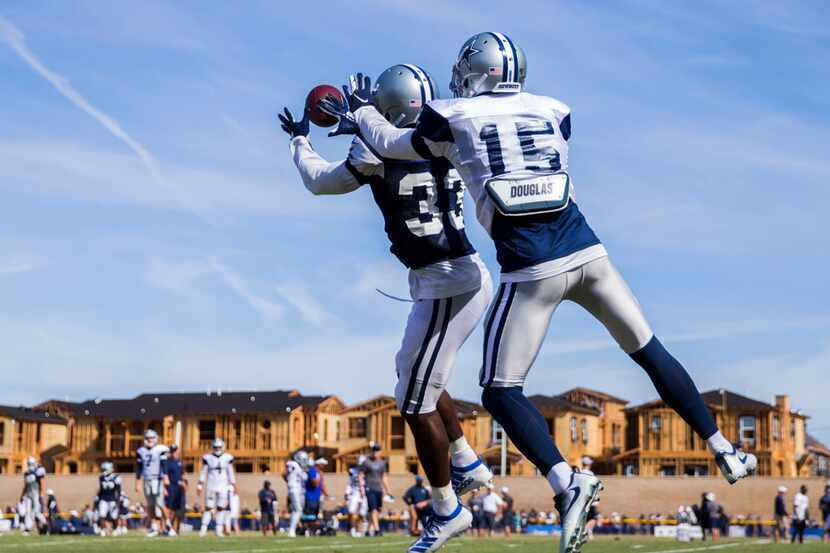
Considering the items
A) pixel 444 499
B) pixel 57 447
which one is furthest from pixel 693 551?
pixel 57 447

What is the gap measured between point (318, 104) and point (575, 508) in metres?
3.42

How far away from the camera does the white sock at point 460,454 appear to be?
8.59m

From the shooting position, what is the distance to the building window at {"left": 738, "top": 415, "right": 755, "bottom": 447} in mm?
99688

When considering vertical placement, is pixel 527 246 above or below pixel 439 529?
above

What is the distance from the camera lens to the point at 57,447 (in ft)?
385

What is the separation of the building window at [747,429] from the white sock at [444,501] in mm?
94908

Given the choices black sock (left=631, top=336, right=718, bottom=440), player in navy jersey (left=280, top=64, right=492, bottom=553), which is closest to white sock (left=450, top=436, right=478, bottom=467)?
player in navy jersey (left=280, top=64, right=492, bottom=553)

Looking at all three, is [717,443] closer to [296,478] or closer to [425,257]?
[425,257]

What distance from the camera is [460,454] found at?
859cm

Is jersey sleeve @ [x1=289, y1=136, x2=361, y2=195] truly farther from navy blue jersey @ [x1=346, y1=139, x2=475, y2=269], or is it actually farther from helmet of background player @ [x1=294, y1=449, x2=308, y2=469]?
helmet of background player @ [x1=294, y1=449, x2=308, y2=469]

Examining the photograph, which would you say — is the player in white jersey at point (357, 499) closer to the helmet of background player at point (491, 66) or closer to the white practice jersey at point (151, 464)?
the white practice jersey at point (151, 464)

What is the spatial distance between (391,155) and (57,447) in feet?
380

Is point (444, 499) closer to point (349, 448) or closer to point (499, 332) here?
point (499, 332)

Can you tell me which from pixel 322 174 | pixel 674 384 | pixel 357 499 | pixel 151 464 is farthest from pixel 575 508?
pixel 357 499
